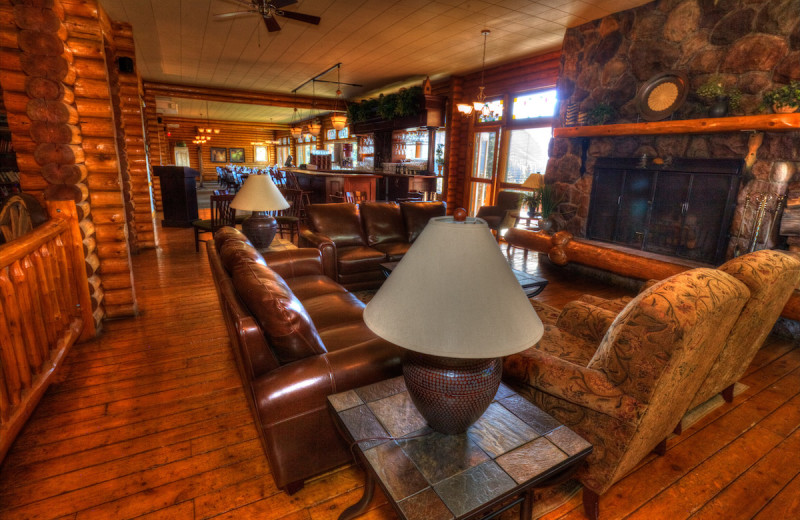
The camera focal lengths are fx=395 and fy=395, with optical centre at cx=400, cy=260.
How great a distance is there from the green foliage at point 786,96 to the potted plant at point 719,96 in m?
0.29

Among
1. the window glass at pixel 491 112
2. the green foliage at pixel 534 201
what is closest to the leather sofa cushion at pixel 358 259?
the green foliage at pixel 534 201

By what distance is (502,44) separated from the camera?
5555mm

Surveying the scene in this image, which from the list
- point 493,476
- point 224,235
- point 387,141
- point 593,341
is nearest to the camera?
point 493,476

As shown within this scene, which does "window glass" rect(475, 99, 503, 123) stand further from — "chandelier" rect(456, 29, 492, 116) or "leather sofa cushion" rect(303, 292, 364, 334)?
"leather sofa cushion" rect(303, 292, 364, 334)

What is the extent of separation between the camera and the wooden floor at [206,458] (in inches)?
64.3

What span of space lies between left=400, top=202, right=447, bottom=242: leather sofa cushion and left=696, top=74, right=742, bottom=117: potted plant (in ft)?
9.02

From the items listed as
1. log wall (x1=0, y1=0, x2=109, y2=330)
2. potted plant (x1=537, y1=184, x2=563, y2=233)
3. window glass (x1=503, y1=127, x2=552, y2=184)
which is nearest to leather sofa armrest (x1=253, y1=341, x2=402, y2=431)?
log wall (x1=0, y1=0, x2=109, y2=330)

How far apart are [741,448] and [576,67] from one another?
4.59 meters

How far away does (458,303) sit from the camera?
0.97 metres

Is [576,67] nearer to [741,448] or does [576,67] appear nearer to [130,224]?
[741,448]

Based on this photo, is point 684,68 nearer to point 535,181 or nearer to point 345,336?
point 535,181

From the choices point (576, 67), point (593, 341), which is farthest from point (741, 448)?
point (576, 67)

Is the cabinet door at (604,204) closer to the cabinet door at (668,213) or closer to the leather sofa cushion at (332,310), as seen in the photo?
the cabinet door at (668,213)

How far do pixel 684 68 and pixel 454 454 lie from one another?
15.5ft
